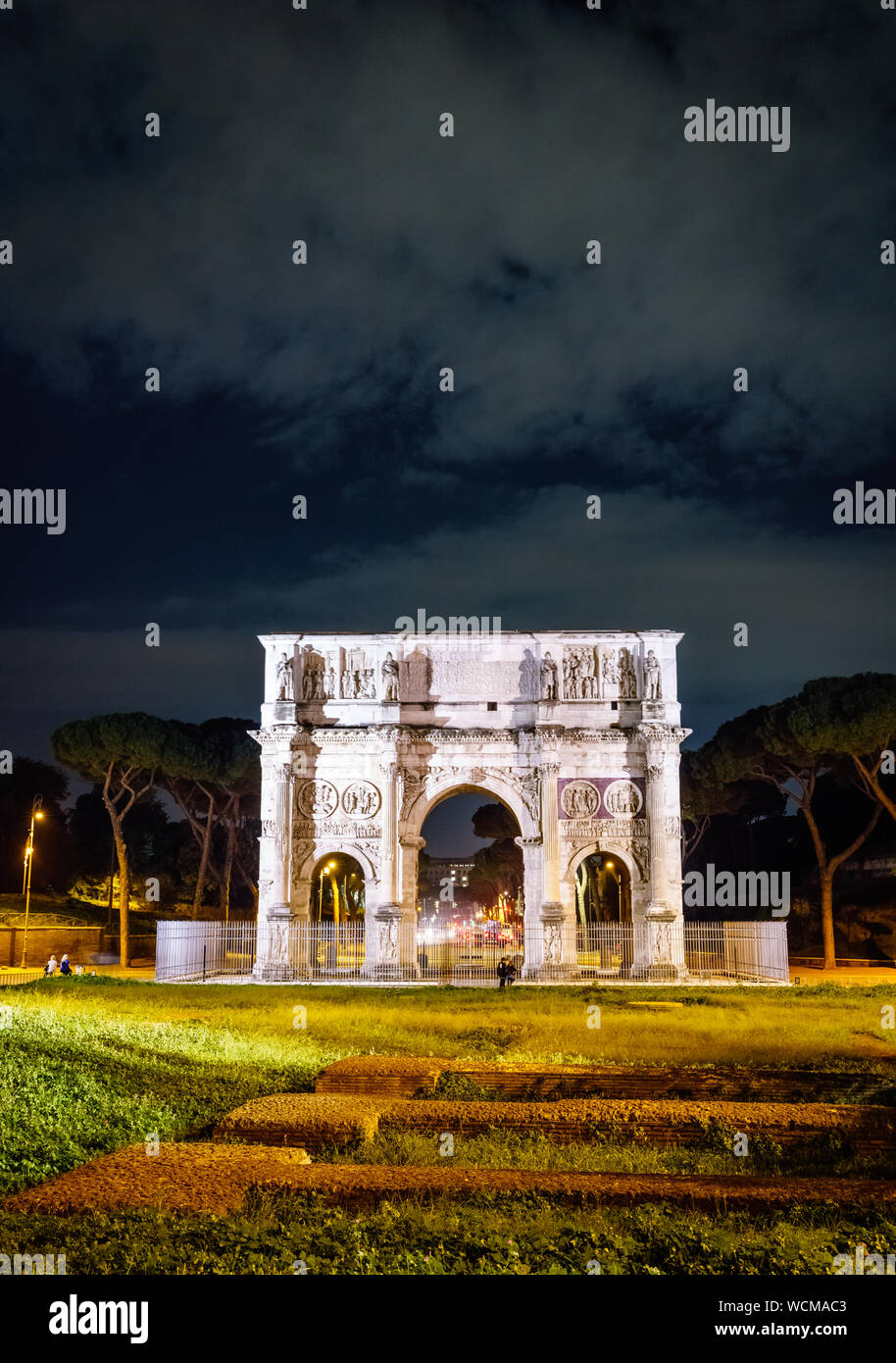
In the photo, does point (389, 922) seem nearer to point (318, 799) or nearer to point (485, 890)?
point (318, 799)

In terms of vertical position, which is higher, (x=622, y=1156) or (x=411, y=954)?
(x=622, y=1156)

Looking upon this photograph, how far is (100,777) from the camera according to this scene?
37500 mm

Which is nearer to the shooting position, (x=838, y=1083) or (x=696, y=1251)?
(x=696, y=1251)

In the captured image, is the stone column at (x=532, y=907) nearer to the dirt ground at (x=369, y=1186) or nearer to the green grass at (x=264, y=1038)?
the green grass at (x=264, y=1038)

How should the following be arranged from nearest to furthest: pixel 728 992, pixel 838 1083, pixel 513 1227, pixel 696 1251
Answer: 1. pixel 696 1251
2. pixel 513 1227
3. pixel 838 1083
4. pixel 728 992

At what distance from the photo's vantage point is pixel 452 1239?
522 cm

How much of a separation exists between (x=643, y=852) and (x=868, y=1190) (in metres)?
23.7

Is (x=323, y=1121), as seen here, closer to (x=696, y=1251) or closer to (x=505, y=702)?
(x=696, y=1251)

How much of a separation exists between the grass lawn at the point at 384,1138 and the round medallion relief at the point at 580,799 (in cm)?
903

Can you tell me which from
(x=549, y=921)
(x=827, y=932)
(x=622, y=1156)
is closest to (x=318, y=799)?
(x=549, y=921)

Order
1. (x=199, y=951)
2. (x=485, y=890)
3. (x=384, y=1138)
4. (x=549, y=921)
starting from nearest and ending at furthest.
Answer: (x=384, y=1138) < (x=549, y=921) < (x=199, y=951) < (x=485, y=890)

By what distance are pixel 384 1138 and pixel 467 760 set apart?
22.1 m
